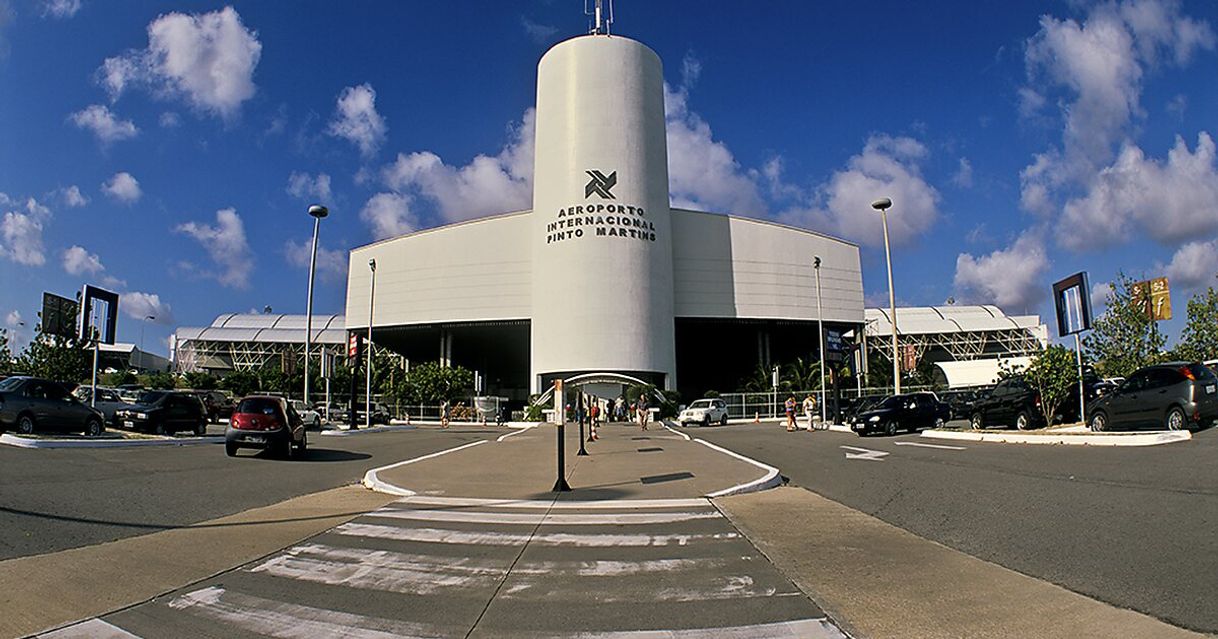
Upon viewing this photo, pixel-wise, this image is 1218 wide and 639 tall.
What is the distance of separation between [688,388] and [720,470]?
80.0 m

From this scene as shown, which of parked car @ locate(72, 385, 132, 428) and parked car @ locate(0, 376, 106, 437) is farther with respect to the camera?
parked car @ locate(72, 385, 132, 428)

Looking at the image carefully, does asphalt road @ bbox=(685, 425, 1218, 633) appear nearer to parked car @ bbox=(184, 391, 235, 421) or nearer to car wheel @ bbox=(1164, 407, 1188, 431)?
car wheel @ bbox=(1164, 407, 1188, 431)

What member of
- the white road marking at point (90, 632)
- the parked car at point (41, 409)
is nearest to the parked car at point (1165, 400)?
the white road marking at point (90, 632)

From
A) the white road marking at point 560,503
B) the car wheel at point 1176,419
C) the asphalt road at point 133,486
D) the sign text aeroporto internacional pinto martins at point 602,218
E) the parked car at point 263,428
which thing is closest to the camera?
the asphalt road at point 133,486

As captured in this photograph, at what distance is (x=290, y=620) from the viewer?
16.8ft

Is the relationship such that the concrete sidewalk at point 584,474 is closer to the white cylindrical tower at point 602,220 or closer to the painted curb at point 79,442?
the painted curb at point 79,442

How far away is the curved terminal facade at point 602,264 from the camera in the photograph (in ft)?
209

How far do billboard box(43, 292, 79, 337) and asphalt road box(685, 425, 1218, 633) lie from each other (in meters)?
29.8

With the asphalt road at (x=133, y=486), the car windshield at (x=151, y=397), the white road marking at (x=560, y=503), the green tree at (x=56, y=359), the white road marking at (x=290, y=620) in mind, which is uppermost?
the green tree at (x=56, y=359)

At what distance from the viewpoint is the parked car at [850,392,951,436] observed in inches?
1115

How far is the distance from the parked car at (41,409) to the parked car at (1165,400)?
94.5ft

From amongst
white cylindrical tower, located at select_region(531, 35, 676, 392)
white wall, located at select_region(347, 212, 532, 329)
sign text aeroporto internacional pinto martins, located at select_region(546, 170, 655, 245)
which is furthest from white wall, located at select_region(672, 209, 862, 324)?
white wall, located at select_region(347, 212, 532, 329)

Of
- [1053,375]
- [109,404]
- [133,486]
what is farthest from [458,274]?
→ [133,486]

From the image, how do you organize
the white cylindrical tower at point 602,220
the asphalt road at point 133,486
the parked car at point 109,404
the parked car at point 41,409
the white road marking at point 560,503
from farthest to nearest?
1. the white cylindrical tower at point 602,220
2. the parked car at point 109,404
3. the parked car at point 41,409
4. the white road marking at point 560,503
5. the asphalt road at point 133,486
